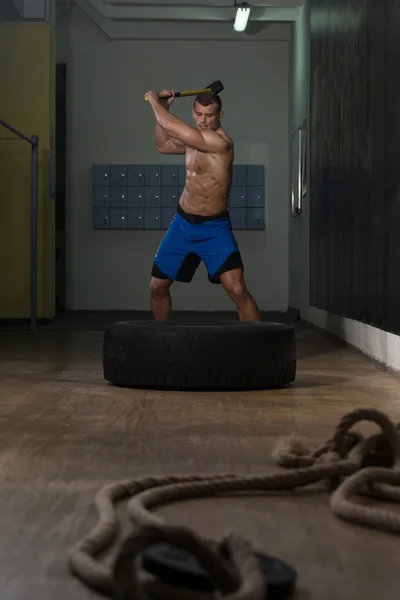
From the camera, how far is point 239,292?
14.6 ft

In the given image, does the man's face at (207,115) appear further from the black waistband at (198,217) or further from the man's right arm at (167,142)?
the black waistband at (198,217)

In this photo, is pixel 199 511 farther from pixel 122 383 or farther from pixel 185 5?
pixel 185 5

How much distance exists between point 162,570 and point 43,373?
276 cm

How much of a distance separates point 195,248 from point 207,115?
2.13 feet

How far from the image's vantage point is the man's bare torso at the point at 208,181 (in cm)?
462

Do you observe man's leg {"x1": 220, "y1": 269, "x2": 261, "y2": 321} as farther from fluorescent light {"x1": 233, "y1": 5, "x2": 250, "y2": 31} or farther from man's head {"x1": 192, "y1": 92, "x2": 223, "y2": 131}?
fluorescent light {"x1": 233, "y1": 5, "x2": 250, "y2": 31}

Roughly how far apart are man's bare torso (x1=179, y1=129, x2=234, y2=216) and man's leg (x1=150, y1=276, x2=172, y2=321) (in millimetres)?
376

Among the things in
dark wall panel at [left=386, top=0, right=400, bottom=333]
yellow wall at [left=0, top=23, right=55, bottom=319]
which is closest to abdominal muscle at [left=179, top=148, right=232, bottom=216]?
dark wall panel at [left=386, top=0, right=400, bottom=333]

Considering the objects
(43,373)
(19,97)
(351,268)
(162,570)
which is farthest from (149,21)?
(162,570)

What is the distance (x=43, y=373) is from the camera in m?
3.79

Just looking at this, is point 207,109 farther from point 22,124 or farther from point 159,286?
point 22,124

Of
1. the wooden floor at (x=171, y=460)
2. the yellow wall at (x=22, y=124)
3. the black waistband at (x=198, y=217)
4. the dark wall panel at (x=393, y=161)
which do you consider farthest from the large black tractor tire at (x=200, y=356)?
the yellow wall at (x=22, y=124)

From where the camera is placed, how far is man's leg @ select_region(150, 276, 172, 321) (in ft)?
15.0

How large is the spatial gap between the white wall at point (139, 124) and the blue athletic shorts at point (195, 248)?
5379 mm
